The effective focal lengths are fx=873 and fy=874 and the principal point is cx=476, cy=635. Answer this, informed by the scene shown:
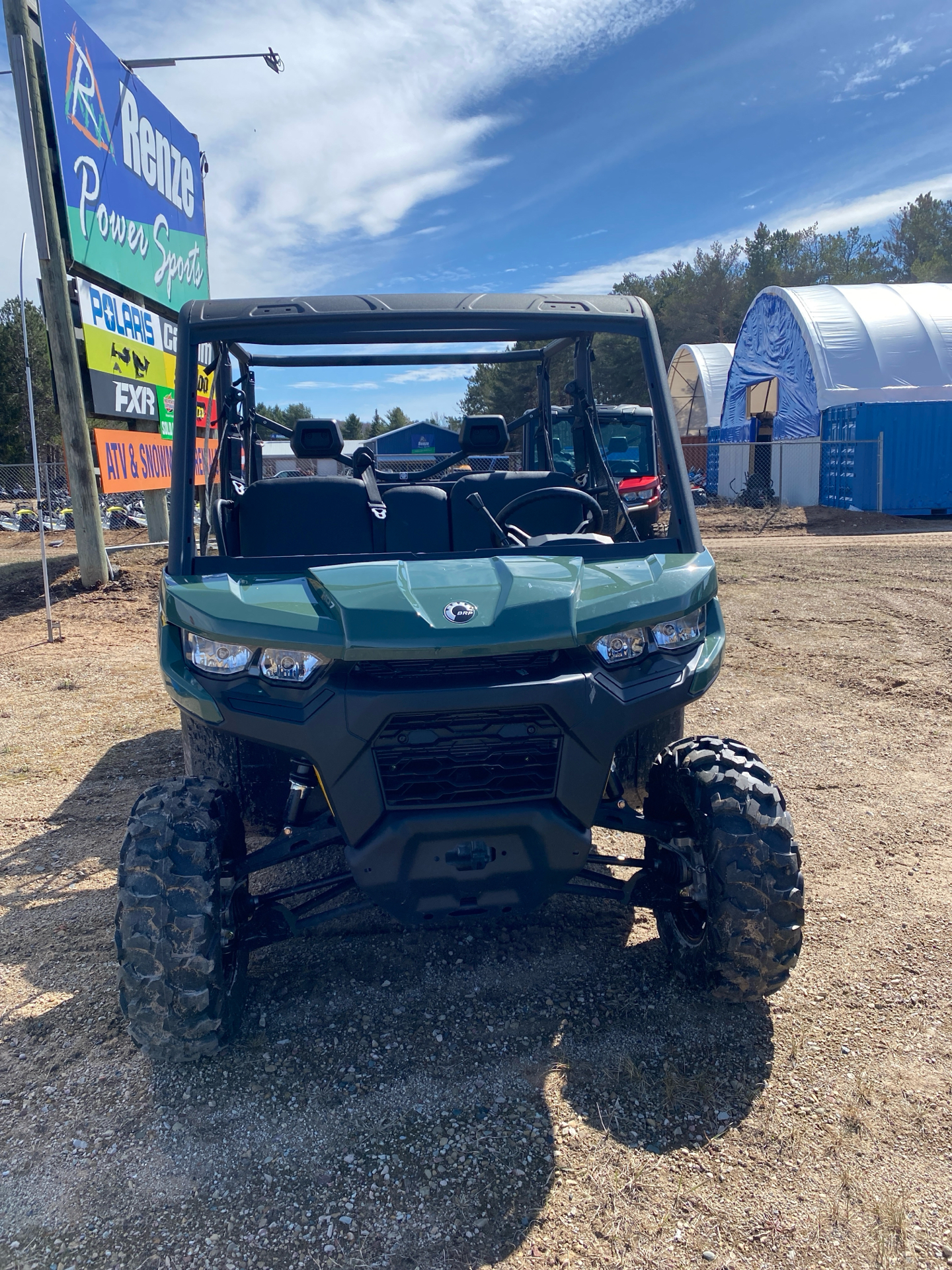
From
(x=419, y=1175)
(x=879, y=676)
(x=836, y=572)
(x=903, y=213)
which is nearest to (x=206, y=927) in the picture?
(x=419, y=1175)

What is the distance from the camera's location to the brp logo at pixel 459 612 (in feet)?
7.50

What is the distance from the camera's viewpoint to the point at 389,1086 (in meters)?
2.46

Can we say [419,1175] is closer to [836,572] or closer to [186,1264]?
[186,1264]

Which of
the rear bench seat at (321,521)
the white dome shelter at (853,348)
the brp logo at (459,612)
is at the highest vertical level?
the white dome shelter at (853,348)

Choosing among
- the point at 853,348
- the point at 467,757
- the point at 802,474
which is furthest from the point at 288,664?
the point at 853,348

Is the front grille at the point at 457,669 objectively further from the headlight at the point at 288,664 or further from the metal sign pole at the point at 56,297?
the metal sign pole at the point at 56,297

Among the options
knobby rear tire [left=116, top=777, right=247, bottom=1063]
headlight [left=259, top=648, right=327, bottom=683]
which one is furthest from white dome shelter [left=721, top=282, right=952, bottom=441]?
knobby rear tire [left=116, top=777, right=247, bottom=1063]

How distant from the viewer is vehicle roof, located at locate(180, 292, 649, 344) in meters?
2.85

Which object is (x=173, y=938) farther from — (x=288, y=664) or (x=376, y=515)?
(x=376, y=515)

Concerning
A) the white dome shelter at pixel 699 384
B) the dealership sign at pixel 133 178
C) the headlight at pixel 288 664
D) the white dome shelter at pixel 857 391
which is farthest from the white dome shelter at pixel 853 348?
the headlight at pixel 288 664

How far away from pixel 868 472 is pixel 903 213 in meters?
47.7

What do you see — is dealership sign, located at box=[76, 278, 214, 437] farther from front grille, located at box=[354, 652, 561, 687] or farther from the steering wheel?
front grille, located at box=[354, 652, 561, 687]

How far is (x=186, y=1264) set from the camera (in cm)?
191

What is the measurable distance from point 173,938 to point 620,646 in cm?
141
